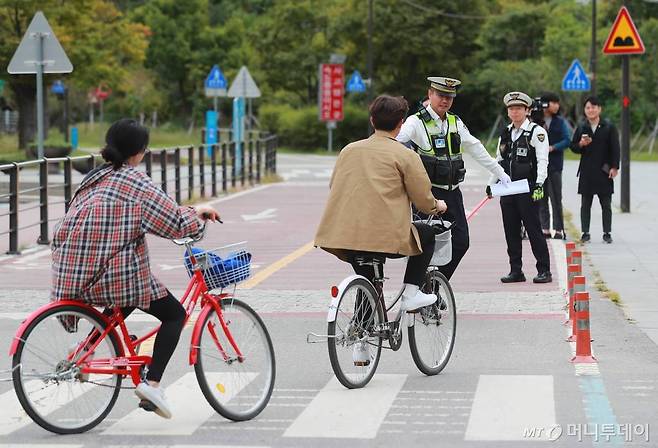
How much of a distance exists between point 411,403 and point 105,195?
200 centimetres

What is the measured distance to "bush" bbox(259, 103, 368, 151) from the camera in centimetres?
5975

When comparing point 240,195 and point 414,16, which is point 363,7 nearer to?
point 414,16

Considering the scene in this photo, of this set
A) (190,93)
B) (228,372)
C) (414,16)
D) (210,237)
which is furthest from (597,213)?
(190,93)

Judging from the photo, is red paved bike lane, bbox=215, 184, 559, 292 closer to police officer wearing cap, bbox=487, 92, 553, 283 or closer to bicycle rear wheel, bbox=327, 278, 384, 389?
police officer wearing cap, bbox=487, 92, 553, 283

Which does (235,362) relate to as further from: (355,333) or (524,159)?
(524,159)

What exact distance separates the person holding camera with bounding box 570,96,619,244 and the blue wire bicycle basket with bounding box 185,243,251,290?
10398 millimetres

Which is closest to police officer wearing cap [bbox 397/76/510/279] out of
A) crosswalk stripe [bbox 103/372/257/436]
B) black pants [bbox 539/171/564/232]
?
crosswalk stripe [bbox 103/372/257/436]

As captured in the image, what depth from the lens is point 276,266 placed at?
1419 cm

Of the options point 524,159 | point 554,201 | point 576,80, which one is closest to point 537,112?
point 554,201

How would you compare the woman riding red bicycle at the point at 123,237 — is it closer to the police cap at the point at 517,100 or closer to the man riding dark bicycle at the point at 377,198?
the man riding dark bicycle at the point at 377,198

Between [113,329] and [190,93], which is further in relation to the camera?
[190,93]

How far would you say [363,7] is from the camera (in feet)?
210

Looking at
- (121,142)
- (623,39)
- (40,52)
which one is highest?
(623,39)

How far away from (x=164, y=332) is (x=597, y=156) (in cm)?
1087
